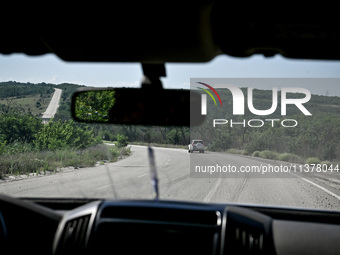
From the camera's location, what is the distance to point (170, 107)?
278 cm

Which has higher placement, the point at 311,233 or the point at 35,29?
the point at 35,29

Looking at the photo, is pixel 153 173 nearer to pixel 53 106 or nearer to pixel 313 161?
pixel 53 106

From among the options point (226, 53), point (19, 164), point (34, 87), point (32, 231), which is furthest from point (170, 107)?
point (19, 164)

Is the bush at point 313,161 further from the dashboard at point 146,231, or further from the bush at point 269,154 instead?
the dashboard at point 146,231

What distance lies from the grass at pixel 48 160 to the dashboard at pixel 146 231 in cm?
789

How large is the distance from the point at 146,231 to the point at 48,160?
10760mm

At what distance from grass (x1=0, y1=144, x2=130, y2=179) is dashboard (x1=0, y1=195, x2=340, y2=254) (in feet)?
25.9

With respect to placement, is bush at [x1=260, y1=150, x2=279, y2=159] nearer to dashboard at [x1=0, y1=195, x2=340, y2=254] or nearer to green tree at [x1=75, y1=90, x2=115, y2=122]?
green tree at [x1=75, y1=90, x2=115, y2=122]

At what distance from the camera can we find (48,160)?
1273 cm

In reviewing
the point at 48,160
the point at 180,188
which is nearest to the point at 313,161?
the point at 180,188

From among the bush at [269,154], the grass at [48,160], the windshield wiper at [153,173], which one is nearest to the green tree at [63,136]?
the grass at [48,160]

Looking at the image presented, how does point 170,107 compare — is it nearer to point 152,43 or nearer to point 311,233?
point 152,43

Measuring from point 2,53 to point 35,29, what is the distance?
0.78 metres

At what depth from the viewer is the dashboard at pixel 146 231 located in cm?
243
